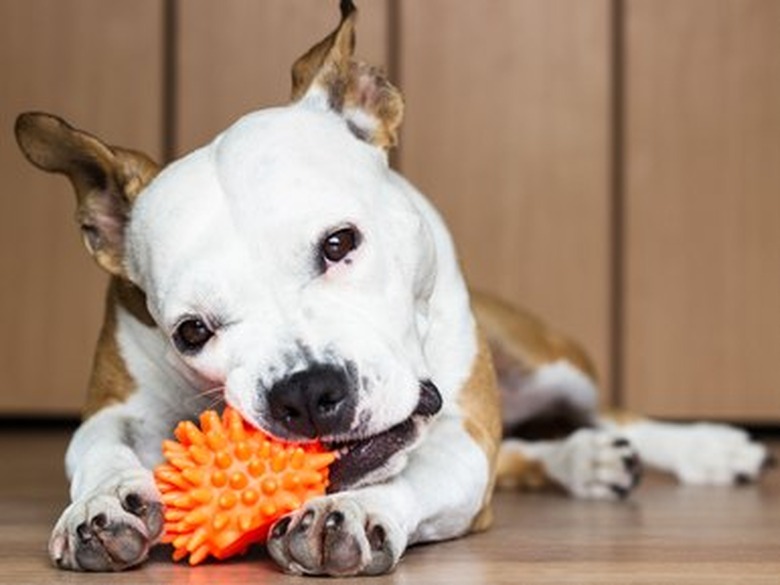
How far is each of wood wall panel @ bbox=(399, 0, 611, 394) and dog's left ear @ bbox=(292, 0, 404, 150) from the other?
183 centimetres

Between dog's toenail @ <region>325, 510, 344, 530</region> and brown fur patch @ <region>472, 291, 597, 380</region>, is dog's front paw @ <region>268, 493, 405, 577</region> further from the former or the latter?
brown fur patch @ <region>472, 291, 597, 380</region>

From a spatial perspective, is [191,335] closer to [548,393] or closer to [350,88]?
[350,88]

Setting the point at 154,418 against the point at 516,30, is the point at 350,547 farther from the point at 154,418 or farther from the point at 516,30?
the point at 516,30

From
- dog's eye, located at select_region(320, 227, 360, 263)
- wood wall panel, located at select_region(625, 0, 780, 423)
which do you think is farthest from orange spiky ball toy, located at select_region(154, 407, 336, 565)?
wood wall panel, located at select_region(625, 0, 780, 423)

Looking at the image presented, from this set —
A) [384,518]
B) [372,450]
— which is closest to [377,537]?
[384,518]

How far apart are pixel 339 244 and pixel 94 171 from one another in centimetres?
43

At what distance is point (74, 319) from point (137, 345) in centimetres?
203

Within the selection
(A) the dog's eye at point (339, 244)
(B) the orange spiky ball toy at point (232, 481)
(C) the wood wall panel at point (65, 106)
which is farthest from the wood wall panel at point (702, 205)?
(B) the orange spiky ball toy at point (232, 481)

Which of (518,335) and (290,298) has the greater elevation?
(290,298)

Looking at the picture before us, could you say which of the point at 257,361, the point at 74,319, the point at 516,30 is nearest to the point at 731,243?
the point at 516,30

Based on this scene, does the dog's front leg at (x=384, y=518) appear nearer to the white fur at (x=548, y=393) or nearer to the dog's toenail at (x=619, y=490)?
the dog's toenail at (x=619, y=490)

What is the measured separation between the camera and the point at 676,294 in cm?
411

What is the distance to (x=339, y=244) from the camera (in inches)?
75.8

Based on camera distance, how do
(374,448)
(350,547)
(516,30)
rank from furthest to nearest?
(516,30) → (374,448) → (350,547)
